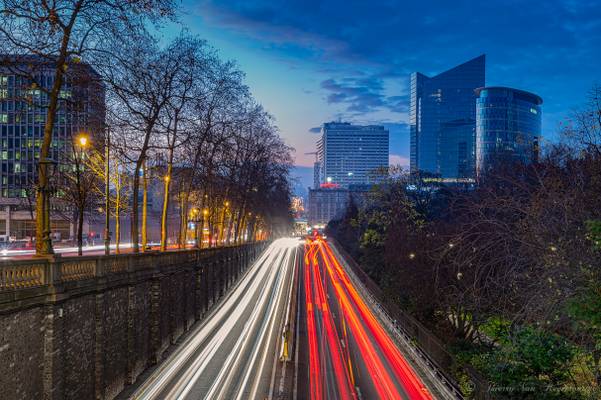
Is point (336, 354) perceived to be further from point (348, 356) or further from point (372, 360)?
point (372, 360)

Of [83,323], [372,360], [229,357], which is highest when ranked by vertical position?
[83,323]

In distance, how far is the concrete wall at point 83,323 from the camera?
13.9 metres

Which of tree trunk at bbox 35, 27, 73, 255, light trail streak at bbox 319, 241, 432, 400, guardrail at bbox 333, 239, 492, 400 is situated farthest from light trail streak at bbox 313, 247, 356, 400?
tree trunk at bbox 35, 27, 73, 255

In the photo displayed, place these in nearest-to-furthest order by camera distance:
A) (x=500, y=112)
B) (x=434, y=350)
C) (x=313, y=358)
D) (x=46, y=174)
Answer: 1. (x=46, y=174)
2. (x=434, y=350)
3. (x=313, y=358)
4. (x=500, y=112)

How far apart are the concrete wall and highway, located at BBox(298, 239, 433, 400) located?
27.0ft

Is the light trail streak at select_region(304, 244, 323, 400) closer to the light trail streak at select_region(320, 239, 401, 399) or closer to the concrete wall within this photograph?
the light trail streak at select_region(320, 239, 401, 399)

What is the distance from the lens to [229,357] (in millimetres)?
29969

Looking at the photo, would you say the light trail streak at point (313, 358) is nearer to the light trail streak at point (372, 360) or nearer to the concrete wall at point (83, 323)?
the light trail streak at point (372, 360)

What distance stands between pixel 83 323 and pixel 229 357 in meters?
13.1

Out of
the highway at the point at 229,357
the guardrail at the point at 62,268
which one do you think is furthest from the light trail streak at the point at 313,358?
the guardrail at the point at 62,268

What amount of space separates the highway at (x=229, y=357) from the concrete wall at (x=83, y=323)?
1.44m

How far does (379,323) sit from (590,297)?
32.0 m

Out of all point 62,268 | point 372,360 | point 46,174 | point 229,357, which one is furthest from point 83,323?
point 372,360

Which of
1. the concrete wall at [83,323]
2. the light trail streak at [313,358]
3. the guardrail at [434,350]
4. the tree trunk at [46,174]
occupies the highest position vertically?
the tree trunk at [46,174]
